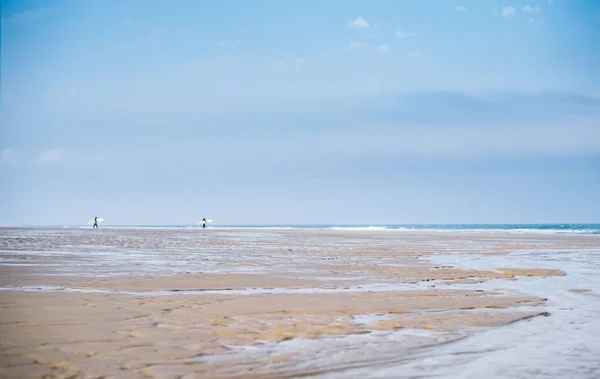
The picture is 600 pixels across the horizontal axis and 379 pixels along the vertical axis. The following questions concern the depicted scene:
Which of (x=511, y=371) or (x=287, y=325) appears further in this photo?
(x=287, y=325)

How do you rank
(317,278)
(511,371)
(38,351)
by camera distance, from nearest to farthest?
(511,371)
(38,351)
(317,278)

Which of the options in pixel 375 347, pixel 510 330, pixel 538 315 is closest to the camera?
pixel 375 347

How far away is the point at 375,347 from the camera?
6.25 m

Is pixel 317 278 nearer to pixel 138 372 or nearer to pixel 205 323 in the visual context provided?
pixel 205 323

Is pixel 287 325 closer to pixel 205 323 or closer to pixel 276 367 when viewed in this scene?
pixel 205 323

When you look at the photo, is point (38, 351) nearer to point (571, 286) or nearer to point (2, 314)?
point (2, 314)

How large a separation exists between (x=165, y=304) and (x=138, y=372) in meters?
3.99

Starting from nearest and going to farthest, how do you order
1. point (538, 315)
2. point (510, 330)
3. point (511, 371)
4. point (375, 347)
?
point (511, 371) < point (375, 347) < point (510, 330) < point (538, 315)

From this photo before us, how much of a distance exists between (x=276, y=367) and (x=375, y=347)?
138 cm

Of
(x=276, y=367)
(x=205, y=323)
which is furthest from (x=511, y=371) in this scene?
(x=205, y=323)

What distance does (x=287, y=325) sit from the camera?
7.45 meters

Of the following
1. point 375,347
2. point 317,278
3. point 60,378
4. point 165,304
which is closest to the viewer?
point 60,378

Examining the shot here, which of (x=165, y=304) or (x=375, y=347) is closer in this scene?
(x=375, y=347)

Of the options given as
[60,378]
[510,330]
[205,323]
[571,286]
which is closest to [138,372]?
[60,378]
